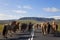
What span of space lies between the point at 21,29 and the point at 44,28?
690 cm

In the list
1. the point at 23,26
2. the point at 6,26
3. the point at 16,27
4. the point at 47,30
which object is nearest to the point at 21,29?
the point at 23,26

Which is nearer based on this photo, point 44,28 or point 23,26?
point 44,28

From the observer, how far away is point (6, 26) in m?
29.1

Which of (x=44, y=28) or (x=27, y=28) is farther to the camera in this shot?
(x=27, y=28)

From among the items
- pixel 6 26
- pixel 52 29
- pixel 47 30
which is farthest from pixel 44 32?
pixel 6 26

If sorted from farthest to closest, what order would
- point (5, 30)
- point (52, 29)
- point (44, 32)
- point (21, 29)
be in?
point (21, 29)
point (52, 29)
point (44, 32)
point (5, 30)

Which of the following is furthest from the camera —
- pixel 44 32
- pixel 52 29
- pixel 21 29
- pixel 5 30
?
pixel 21 29

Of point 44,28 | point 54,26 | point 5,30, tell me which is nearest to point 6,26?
point 5,30

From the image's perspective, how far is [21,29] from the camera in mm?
40938

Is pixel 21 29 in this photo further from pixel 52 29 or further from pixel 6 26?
pixel 6 26

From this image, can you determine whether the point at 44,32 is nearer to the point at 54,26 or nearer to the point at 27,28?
the point at 54,26

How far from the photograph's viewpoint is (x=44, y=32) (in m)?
33.6

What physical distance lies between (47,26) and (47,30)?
1.67 m

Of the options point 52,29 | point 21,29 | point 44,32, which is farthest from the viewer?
point 21,29
